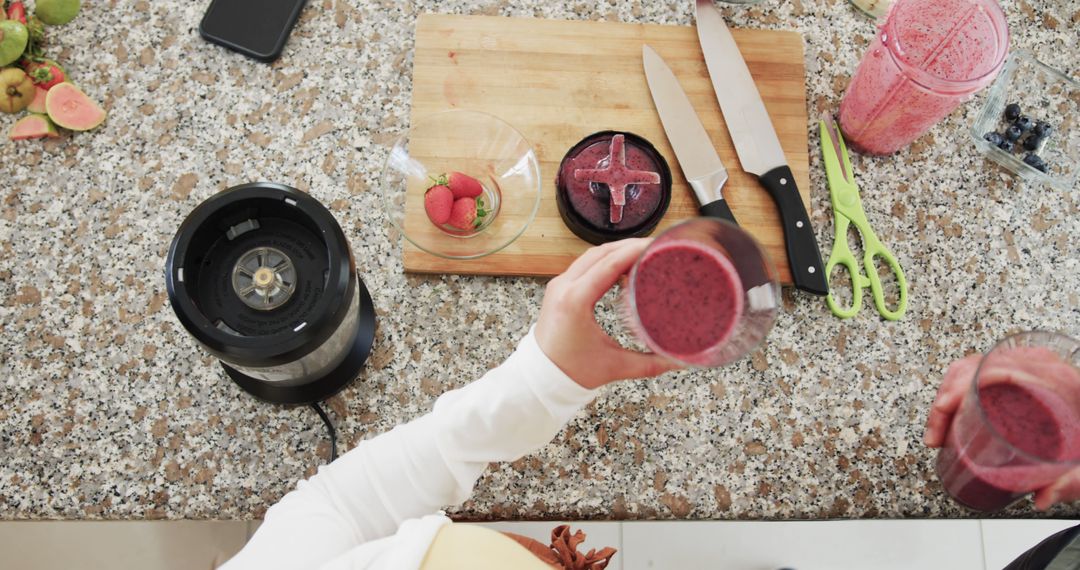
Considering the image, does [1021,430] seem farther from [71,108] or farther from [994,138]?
[71,108]

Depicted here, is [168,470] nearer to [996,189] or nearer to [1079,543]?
[1079,543]

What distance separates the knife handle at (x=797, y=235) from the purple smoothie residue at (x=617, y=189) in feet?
0.61

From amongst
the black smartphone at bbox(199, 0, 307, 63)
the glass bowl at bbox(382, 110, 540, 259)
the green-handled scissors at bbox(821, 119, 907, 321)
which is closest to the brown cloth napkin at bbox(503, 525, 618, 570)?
the glass bowl at bbox(382, 110, 540, 259)

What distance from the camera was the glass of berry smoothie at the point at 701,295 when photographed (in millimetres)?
775

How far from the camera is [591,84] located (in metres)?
1.14

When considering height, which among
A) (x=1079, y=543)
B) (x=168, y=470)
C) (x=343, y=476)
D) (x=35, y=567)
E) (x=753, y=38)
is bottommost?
(x=35, y=567)

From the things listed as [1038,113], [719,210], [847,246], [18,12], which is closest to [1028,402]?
[847,246]

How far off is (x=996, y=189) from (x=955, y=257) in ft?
0.44

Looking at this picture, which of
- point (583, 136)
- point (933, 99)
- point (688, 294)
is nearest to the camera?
point (688, 294)

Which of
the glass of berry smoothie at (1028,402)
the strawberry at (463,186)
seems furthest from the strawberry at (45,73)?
the glass of berry smoothie at (1028,402)

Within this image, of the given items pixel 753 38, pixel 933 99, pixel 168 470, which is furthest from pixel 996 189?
pixel 168 470

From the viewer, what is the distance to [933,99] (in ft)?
3.34

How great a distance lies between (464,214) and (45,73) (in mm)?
663

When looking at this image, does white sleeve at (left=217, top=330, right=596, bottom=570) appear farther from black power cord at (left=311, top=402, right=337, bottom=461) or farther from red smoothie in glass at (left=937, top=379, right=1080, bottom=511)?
red smoothie in glass at (left=937, top=379, right=1080, bottom=511)
